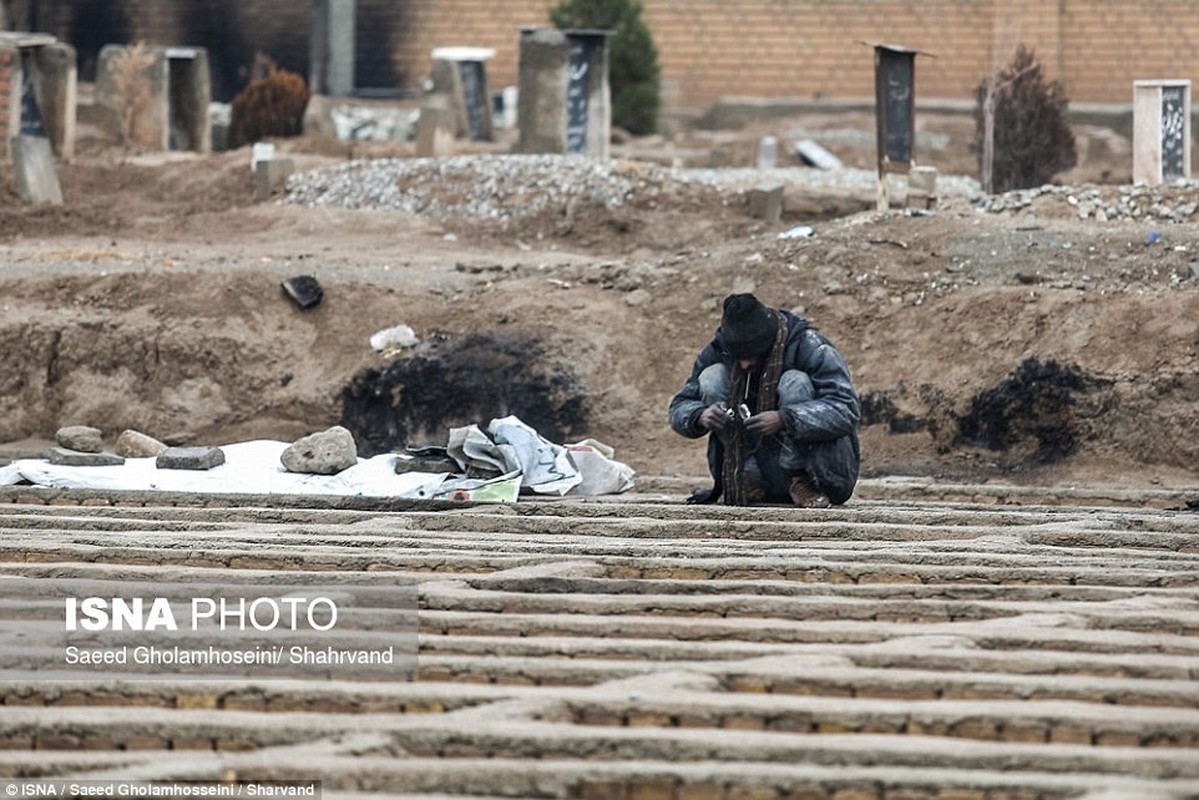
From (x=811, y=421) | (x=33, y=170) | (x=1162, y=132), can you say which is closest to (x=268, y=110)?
(x=33, y=170)

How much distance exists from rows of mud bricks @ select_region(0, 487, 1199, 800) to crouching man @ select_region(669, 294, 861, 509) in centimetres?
22

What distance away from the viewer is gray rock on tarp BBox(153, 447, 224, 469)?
9.47 meters

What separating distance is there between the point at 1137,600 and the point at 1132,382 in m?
4.10

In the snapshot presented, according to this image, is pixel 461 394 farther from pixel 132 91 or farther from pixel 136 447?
pixel 132 91

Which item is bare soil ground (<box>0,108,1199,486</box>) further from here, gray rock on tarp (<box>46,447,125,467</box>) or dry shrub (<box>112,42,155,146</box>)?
dry shrub (<box>112,42,155,146</box>)

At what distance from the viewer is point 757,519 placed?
820 centimetres

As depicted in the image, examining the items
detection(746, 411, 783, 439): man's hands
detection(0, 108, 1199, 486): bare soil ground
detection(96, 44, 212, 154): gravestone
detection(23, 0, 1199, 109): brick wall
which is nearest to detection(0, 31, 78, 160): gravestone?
detection(96, 44, 212, 154): gravestone

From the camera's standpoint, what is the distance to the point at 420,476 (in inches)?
364

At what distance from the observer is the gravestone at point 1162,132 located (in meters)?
14.2

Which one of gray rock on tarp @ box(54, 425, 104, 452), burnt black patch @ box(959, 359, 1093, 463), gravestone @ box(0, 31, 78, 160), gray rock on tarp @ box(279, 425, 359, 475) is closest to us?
gray rock on tarp @ box(279, 425, 359, 475)

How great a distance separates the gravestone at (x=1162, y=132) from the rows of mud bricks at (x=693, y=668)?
6494mm

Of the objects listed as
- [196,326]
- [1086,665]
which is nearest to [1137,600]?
[1086,665]

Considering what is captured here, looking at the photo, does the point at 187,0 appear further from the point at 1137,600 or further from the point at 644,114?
the point at 1137,600

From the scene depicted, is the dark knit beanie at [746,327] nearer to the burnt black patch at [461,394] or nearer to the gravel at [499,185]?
the burnt black patch at [461,394]
